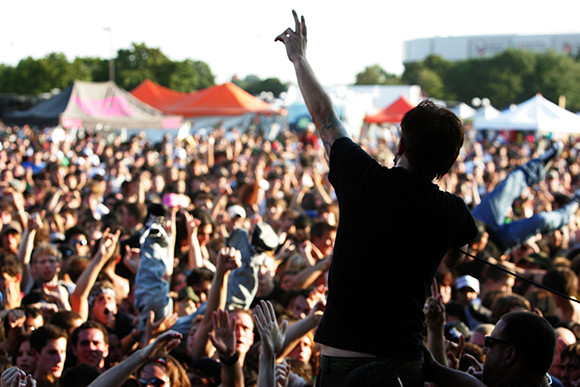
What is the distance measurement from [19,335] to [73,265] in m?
1.62

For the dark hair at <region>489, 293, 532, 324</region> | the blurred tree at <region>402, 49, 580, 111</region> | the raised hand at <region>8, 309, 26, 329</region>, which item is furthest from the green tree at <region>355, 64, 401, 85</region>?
the raised hand at <region>8, 309, 26, 329</region>

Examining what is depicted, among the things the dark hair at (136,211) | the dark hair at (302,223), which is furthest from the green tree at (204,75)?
the dark hair at (302,223)

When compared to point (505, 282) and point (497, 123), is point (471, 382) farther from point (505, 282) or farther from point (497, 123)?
point (497, 123)

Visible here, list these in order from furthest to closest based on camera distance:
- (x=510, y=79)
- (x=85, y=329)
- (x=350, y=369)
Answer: (x=510, y=79), (x=85, y=329), (x=350, y=369)

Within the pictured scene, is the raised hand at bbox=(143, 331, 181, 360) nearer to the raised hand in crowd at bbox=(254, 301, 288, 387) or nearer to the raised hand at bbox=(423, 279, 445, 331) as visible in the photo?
the raised hand in crowd at bbox=(254, 301, 288, 387)

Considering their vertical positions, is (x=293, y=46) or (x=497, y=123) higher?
(x=293, y=46)

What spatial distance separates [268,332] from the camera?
266 cm

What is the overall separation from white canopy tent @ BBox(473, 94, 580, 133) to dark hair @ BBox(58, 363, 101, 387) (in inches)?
481

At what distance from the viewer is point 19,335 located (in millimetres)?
4438

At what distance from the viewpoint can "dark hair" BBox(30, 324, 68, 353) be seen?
4113mm

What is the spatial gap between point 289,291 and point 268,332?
8.86 ft

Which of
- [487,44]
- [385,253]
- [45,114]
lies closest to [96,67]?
[45,114]

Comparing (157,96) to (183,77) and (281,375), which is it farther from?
(183,77)

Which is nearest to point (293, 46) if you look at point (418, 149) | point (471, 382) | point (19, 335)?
point (418, 149)
